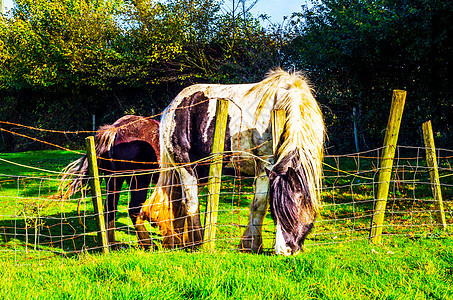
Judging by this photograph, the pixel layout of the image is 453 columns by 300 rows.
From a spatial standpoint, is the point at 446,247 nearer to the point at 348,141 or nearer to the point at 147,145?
the point at 147,145

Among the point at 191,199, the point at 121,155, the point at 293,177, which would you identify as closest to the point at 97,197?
the point at 191,199

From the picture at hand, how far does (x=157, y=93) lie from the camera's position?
1891cm

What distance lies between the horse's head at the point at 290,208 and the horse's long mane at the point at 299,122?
0.33ft

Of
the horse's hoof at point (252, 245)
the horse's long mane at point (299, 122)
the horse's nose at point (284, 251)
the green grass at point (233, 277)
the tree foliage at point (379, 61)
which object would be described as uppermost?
the tree foliage at point (379, 61)

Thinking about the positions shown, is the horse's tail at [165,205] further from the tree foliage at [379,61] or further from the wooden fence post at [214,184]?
the tree foliage at [379,61]

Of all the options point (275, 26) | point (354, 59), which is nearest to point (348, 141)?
point (354, 59)

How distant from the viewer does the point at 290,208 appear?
12.6 feet

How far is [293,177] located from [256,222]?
38.4 inches

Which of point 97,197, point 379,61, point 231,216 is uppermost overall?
point 379,61

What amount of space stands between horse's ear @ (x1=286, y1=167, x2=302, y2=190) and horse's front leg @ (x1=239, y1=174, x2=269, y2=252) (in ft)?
2.34

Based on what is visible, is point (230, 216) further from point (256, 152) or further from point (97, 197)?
point (97, 197)

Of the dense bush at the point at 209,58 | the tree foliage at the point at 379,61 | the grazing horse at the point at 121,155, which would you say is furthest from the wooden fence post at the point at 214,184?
the tree foliage at the point at 379,61

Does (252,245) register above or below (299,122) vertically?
below

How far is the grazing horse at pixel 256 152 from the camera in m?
3.91
